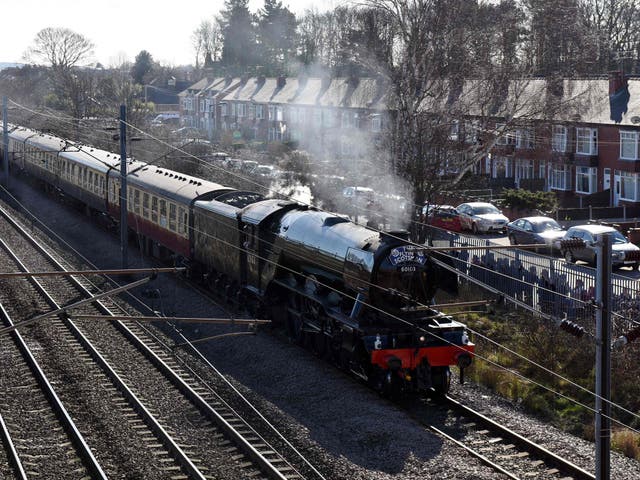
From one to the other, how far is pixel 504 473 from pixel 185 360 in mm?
8026

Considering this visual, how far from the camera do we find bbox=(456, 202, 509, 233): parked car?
118ft

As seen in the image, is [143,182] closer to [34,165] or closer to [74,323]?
[74,323]

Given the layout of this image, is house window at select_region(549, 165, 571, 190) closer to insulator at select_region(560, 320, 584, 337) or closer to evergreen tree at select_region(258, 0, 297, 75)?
insulator at select_region(560, 320, 584, 337)

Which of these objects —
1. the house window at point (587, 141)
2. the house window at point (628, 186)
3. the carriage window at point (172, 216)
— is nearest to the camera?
the carriage window at point (172, 216)

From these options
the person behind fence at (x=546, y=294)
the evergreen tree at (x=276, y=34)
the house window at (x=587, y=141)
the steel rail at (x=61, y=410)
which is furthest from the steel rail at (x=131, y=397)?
the evergreen tree at (x=276, y=34)

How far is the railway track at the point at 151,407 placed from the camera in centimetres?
1291

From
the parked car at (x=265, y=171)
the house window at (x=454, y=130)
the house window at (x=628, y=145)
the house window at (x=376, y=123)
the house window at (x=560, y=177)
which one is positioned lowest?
the house window at (x=560, y=177)

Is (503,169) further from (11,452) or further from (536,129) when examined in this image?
(11,452)

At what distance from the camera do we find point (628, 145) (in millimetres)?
39531

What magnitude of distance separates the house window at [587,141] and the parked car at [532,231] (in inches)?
400

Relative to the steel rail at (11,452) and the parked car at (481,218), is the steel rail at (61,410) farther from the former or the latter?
the parked car at (481,218)

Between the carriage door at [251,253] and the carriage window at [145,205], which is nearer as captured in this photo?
the carriage door at [251,253]

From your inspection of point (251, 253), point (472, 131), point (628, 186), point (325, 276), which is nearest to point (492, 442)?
point (325, 276)

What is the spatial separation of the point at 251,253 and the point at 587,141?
26267 millimetres
